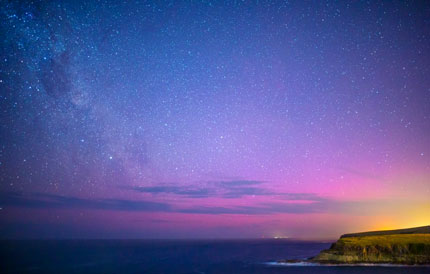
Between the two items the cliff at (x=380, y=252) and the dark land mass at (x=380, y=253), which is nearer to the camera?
the dark land mass at (x=380, y=253)

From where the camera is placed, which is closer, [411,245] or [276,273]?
[276,273]

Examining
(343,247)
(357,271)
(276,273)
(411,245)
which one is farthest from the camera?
(343,247)

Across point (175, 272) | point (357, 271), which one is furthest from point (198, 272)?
point (357, 271)

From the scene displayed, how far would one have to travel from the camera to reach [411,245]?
8025 centimetres

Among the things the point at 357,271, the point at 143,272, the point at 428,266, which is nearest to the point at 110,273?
the point at 143,272

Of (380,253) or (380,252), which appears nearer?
(380,253)

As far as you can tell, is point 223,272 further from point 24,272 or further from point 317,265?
point 24,272

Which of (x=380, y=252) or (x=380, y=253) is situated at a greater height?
(x=380, y=252)

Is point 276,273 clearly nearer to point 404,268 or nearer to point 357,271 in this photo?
point 357,271

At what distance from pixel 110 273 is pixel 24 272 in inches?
990

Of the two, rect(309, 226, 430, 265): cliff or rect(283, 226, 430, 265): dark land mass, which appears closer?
rect(283, 226, 430, 265): dark land mass

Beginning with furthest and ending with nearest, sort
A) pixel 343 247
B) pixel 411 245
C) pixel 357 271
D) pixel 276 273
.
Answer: pixel 343 247 → pixel 411 245 → pixel 276 273 → pixel 357 271

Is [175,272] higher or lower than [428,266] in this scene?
lower

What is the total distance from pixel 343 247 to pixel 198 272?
4077 centimetres
